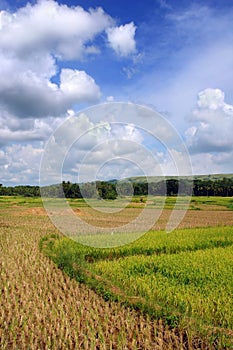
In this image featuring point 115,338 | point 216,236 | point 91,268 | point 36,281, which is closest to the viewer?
point 115,338

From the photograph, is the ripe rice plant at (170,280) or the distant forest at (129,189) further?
the distant forest at (129,189)

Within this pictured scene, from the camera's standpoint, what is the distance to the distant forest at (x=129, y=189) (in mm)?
40900

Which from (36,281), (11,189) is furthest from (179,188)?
(36,281)

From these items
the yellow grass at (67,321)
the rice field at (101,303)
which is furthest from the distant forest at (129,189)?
the yellow grass at (67,321)

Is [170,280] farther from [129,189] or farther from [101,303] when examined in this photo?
[129,189]

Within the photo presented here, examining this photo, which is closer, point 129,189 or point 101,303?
point 101,303

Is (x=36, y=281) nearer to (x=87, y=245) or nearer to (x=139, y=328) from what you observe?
(x=139, y=328)

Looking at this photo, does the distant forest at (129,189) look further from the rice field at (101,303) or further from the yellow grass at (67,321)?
the yellow grass at (67,321)

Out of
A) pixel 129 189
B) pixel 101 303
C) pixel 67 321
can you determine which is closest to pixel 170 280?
pixel 101 303

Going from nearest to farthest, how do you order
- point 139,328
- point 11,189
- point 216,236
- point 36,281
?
point 139,328, point 36,281, point 216,236, point 11,189

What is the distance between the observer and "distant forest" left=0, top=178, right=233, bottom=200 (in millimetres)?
40900

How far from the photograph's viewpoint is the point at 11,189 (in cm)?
6988

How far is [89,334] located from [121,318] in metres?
0.68

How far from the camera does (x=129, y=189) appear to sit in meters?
36.9
